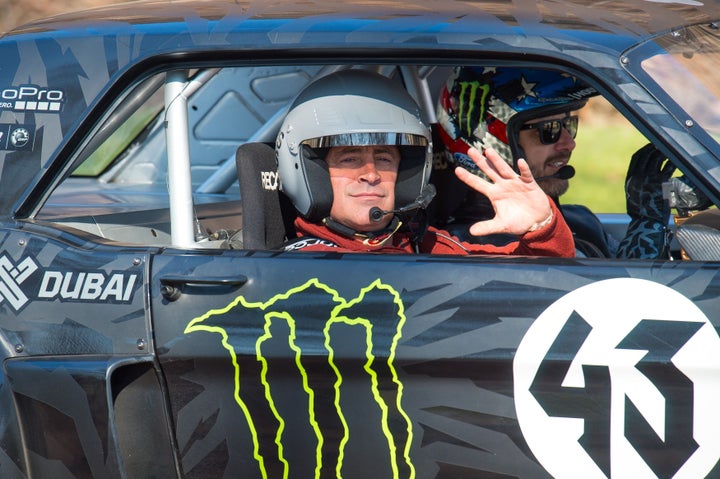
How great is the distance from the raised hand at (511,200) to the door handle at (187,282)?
1.96 feet

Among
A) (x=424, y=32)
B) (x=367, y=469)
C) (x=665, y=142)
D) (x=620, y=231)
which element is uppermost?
(x=424, y=32)

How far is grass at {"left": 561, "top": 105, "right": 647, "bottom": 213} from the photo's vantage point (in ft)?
32.5

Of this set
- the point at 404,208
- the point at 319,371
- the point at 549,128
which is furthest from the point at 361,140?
the point at 319,371

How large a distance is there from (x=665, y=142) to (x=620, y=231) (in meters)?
1.91

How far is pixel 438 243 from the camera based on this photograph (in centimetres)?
298

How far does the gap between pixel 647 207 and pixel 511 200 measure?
2.72 feet

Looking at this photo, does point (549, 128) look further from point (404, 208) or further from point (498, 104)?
point (404, 208)

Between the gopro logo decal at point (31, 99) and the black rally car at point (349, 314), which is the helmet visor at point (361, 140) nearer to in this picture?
the black rally car at point (349, 314)

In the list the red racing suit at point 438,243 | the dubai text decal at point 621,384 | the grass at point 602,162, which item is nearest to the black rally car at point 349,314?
the dubai text decal at point 621,384

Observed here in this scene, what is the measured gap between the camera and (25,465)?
2299 millimetres

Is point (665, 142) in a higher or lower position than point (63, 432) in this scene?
higher

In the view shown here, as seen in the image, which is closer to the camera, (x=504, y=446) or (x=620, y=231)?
(x=504, y=446)

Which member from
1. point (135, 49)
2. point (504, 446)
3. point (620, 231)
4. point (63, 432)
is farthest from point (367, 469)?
point (620, 231)

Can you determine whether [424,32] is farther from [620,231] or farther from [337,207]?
[620,231]
